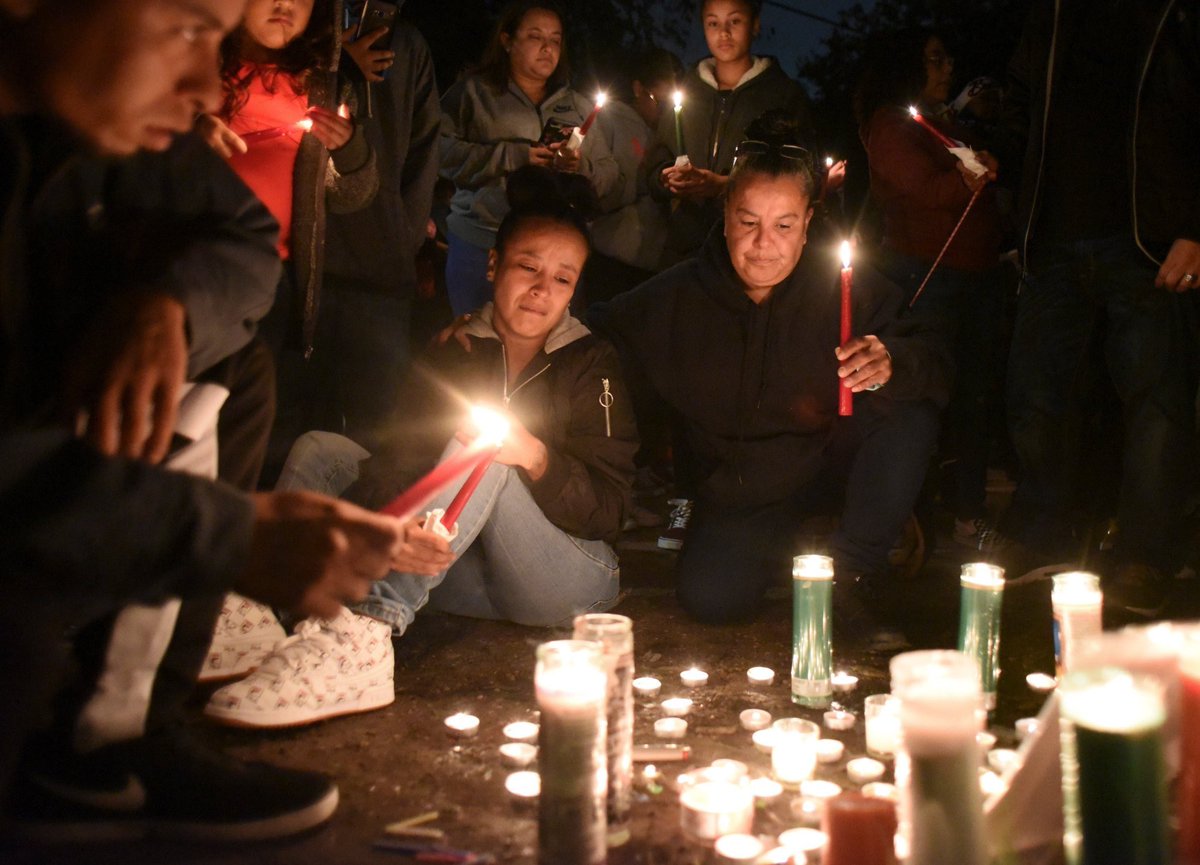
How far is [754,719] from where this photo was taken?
8.67ft

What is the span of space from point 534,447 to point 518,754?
0.94 metres

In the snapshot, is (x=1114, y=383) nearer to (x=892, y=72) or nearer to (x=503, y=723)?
(x=892, y=72)

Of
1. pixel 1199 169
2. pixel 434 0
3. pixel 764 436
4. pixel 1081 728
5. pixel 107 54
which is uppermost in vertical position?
pixel 434 0

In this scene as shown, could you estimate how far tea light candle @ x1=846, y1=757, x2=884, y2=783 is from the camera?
7.71 ft

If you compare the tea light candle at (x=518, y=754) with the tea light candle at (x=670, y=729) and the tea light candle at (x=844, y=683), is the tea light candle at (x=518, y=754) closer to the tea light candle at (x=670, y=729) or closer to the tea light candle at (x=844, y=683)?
the tea light candle at (x=670, y=729)

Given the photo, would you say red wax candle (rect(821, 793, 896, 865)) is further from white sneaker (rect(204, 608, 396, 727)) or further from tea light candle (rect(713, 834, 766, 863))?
white sneaker (rect(204, 608, 396, 727))

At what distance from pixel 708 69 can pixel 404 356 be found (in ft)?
6.98

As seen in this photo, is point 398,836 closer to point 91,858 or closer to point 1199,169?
point 91,858

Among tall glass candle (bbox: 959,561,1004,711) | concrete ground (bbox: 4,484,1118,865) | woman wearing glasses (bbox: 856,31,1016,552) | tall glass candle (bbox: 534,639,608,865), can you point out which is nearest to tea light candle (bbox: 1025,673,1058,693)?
concrete ground (bbox: 4,484,1118,865)

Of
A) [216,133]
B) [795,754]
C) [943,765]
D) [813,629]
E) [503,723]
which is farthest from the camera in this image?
[216,133]

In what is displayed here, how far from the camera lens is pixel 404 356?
4.12m

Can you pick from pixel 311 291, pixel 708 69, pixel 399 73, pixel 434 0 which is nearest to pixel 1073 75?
pixel 708 69

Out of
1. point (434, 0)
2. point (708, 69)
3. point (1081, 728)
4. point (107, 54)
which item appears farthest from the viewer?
point (434, 0)

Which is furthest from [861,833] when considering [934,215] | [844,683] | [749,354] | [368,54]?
[934,215]
